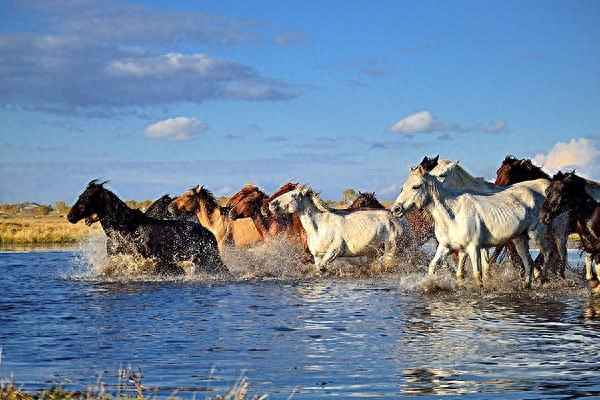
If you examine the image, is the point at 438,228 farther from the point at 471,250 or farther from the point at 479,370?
the point at 479,370

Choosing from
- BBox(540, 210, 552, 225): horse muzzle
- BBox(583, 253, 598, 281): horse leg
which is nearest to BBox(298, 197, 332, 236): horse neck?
BBox(540, 210, 552, 225): horse muzzle

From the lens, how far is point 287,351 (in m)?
8.33

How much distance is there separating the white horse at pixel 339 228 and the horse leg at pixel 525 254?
2.92 meters

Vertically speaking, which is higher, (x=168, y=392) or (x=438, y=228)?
(x=438, y=228)

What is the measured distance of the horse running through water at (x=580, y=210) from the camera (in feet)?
42.3

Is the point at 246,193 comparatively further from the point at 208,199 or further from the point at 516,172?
the point at 516,172

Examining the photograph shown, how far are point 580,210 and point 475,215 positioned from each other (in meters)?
1.45

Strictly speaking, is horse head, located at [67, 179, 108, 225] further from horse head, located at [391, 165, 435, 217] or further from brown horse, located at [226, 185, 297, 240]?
Result: horse head, located at [391, 165, 435, 217]

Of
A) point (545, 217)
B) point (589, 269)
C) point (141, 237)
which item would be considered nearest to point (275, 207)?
point (141, 237)

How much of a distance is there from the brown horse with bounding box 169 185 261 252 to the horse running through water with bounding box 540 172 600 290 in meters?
7.77

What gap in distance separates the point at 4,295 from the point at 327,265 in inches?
221

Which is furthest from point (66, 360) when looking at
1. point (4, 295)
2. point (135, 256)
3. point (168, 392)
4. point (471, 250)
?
point (135, 256)

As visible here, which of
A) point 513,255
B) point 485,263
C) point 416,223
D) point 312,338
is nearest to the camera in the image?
point 312,338

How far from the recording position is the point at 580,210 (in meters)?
13.1
